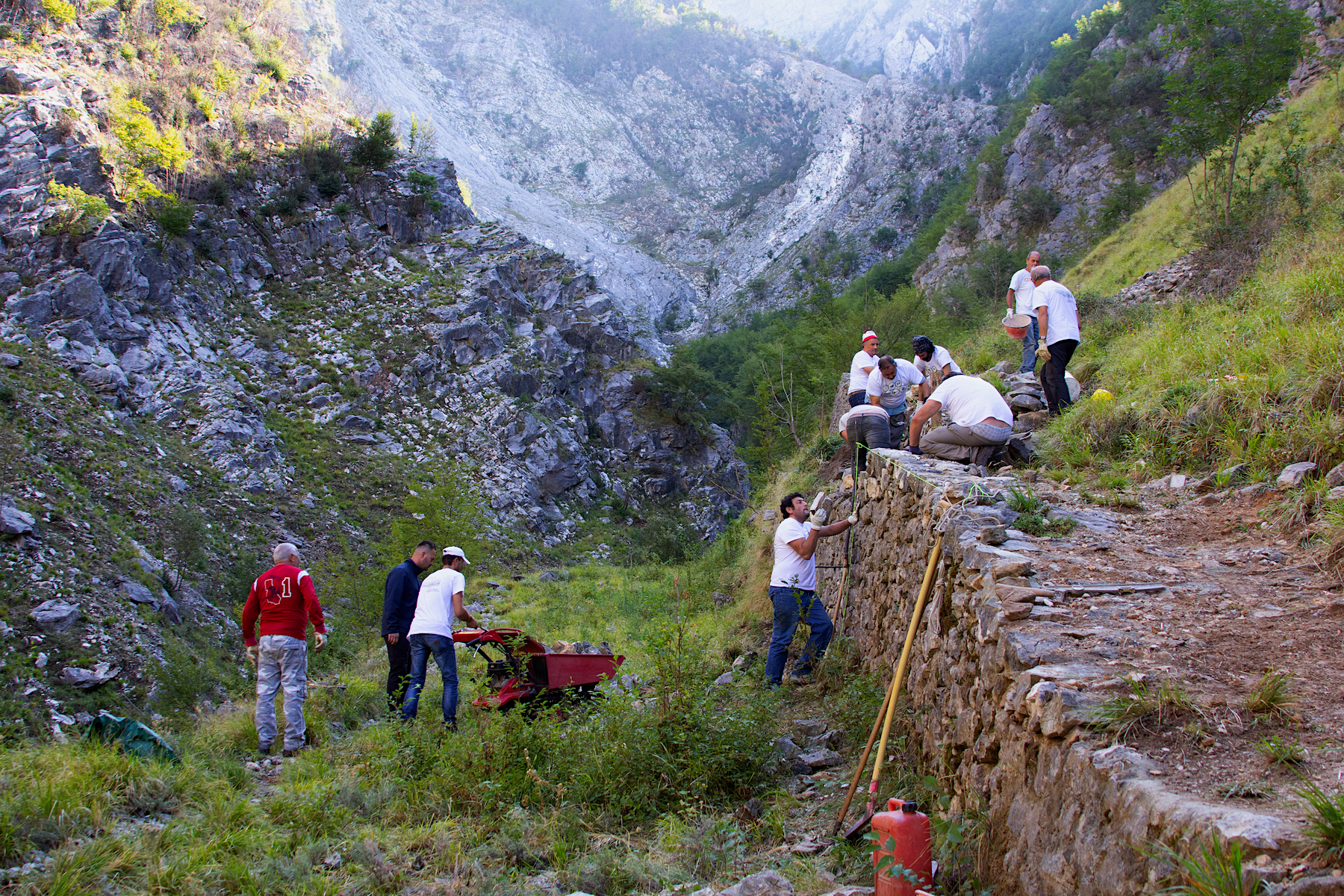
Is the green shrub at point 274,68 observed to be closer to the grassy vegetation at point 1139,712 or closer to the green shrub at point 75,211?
the green shrub at point 75,211

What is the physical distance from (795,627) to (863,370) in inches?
146

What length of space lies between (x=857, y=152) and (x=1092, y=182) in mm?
39933

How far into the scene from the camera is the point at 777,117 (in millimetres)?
85438

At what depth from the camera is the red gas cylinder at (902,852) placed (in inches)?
100

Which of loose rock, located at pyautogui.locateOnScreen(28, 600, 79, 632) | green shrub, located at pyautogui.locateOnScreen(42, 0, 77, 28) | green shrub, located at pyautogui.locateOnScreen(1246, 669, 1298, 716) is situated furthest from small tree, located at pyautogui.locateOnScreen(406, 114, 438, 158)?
green shrub, located at pyautogui.locateOnScreen(1246, 669, 1298, 716)

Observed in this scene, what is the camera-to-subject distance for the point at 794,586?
596 cm

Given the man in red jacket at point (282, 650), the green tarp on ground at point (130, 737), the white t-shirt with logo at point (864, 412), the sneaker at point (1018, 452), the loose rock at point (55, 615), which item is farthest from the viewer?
the loose rock at point (55, 615)

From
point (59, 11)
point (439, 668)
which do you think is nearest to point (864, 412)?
point (439, 668)

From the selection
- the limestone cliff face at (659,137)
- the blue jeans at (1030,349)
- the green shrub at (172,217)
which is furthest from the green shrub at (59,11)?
the limestone cliff face at (659,137)

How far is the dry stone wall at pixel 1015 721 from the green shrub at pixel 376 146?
1195 inches

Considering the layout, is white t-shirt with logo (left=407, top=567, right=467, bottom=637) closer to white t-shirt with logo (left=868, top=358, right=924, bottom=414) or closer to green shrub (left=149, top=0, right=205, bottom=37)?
white t-shirt with logo (left=868, top=358, right=924, bottom=414)

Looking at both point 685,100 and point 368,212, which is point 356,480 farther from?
point 685,100

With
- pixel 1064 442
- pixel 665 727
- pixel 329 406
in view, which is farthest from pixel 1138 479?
pixel 329 406

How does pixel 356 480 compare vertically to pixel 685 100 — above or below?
below
